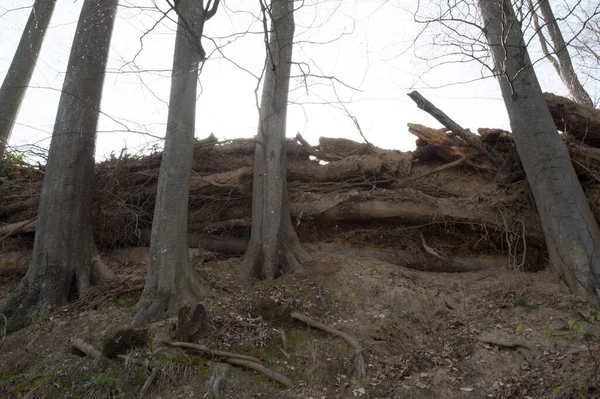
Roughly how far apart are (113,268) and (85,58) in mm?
3684

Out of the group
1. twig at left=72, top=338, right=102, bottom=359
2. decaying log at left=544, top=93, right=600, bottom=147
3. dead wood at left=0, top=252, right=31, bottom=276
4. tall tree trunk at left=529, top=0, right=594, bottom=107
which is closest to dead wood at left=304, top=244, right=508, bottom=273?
decaying log at left=544, top=93, right=600, bottom=147

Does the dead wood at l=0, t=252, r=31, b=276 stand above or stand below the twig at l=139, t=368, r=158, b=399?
above

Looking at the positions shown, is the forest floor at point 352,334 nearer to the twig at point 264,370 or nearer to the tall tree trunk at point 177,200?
the twig at point 264,370

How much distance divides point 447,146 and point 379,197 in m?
1.89

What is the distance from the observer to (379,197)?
7.96 metres

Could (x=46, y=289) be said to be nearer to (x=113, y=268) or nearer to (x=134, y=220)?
(x=113, y=268)

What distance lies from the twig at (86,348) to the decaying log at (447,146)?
6435 millimetres

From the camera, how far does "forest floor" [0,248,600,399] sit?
4.73 m

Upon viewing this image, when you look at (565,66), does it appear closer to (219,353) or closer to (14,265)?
(219,353)

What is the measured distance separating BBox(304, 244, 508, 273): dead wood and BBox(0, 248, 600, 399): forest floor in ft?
0.93

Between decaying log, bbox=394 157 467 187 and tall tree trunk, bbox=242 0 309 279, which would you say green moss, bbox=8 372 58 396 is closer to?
tall tree trunk, bbox=242 0 309 279

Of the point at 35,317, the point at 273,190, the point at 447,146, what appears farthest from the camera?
the point at 447,146

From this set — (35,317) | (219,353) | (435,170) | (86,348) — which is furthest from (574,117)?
(35,317)

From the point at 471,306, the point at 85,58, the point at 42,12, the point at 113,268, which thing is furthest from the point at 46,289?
the point at 42,12
